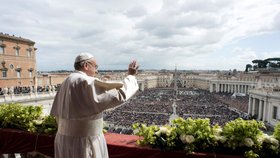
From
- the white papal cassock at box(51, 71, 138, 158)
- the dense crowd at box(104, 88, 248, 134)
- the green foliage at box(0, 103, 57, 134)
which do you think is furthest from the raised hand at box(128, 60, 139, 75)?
the dense crowd at box(104, 88, 248, 134)

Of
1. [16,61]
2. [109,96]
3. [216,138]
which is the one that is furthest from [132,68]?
[16,61]

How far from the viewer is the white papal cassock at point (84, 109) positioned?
8.53ft

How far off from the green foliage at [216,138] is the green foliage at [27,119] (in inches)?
85.9

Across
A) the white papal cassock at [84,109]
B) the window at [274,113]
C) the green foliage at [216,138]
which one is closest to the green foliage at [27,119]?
the white papal cassock at [84,109]

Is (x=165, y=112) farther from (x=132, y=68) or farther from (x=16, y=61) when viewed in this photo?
(x=132, y=68)

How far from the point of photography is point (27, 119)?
5.11 meters

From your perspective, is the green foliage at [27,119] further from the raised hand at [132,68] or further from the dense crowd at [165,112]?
the dense crowd at [165,112]

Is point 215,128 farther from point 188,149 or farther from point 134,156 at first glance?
point 134,156

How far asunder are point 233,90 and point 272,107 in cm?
7454

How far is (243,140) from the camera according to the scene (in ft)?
11.0

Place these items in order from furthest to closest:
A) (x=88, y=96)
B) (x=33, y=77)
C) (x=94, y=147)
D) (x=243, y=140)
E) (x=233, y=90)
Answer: (x=233, y=90), (x=33, y=77), (x=243, y=140), (x=94, y=147), (x=88, y=96)

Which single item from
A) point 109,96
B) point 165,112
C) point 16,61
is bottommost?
point 165,112

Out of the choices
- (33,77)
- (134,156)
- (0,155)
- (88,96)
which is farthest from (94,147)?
(33,77)

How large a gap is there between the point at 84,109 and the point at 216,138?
84.9 inches
